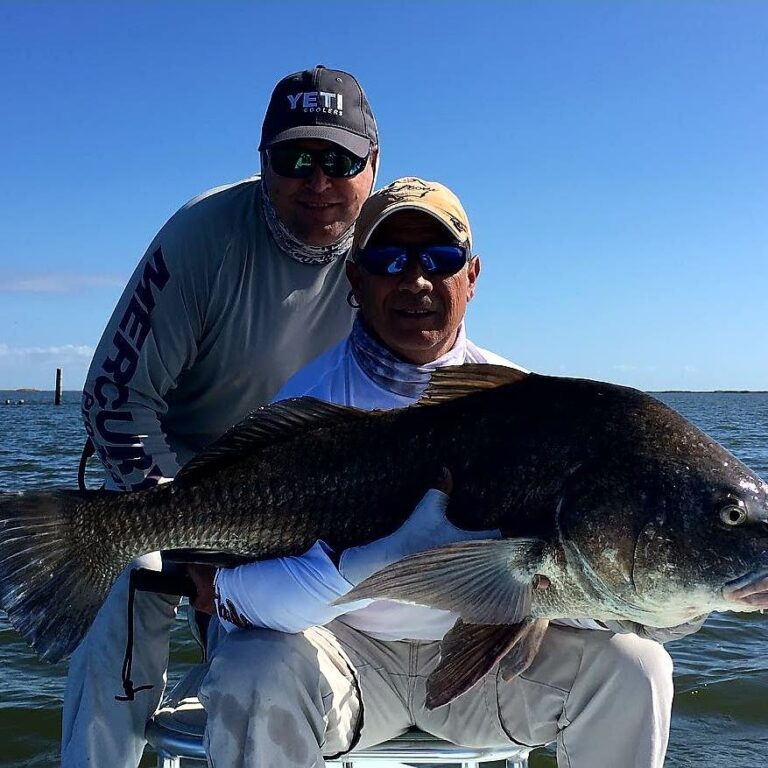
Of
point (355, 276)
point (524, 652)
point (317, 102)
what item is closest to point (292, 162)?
point (317, 102)

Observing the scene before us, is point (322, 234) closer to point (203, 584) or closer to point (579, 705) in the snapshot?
point (203, 584)

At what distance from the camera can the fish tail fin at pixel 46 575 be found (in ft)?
9.25

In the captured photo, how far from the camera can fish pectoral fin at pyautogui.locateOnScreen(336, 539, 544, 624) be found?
93.7 inches

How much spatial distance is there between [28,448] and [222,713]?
80.2ft

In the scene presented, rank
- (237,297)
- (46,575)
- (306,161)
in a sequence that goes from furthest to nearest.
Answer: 1. (237,297)
2. (306,161)
3. (46,575)

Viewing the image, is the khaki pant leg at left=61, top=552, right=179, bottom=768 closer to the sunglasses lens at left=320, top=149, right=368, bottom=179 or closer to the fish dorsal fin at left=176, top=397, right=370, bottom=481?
the fish dorsal fin at left=176, top=397, right=370, bottom=481

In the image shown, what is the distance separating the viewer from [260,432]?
2.86m

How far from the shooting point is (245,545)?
2.79 m

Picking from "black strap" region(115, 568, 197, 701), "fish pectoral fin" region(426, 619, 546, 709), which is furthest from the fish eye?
"black strap" region(115, 568, 197, 701)

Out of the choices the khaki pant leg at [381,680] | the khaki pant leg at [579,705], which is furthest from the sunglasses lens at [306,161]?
the khaki pant leg at [579,705]

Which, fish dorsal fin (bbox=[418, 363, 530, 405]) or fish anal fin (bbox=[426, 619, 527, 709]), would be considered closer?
fish anal fin (bbox=[426, 619, 527, 709])

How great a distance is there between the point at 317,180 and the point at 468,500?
180cm

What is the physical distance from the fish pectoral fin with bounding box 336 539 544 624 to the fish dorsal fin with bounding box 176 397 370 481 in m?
0.60

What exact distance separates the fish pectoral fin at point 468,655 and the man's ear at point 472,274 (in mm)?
1269
